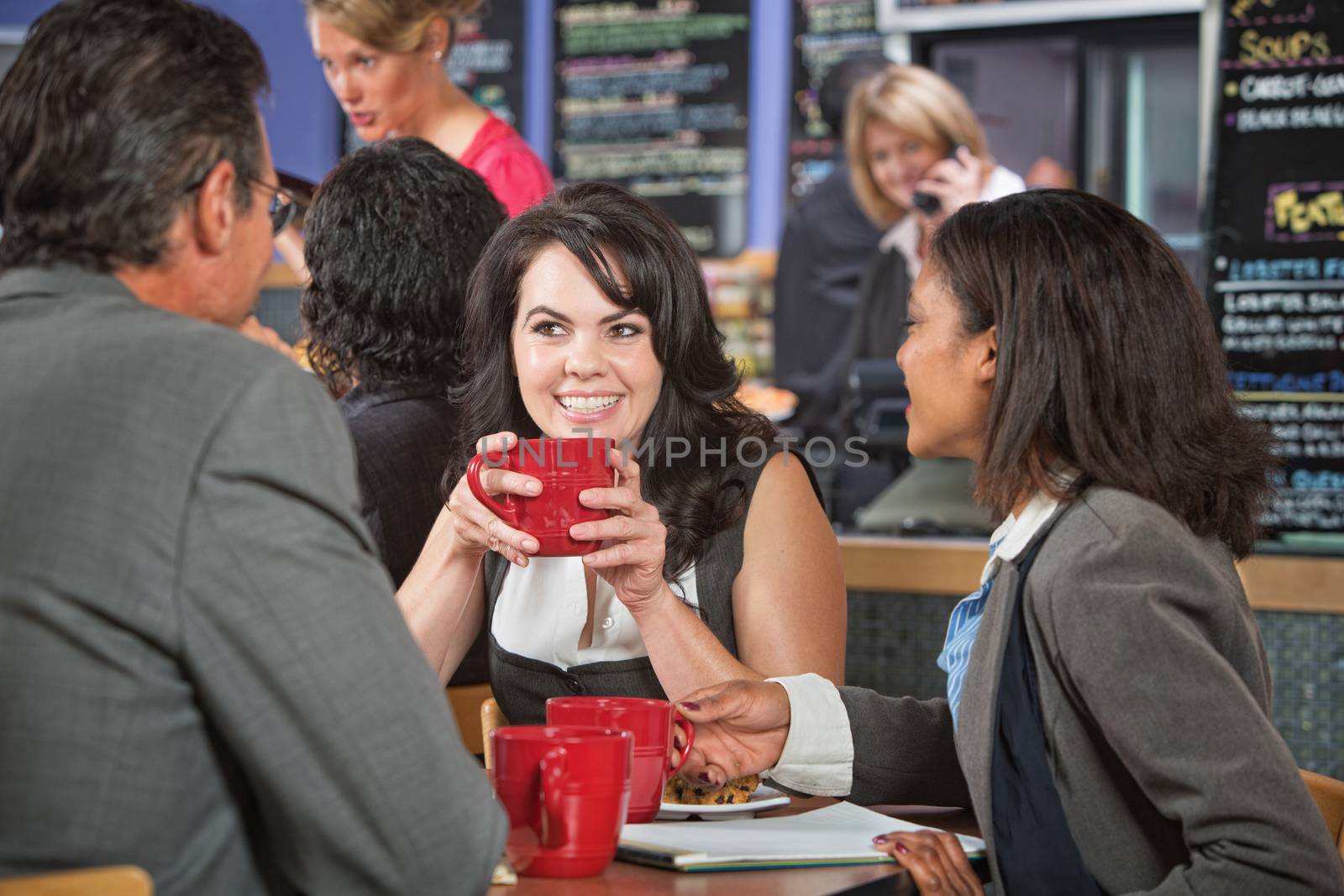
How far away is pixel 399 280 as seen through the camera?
248 cm

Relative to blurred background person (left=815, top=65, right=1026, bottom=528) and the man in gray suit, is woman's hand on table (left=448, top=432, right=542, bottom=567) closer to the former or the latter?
the man in gray suit

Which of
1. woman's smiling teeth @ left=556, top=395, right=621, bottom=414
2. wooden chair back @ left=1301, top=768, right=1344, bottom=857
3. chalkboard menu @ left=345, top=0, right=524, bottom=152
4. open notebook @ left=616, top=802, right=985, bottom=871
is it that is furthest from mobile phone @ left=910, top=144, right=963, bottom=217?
open notebook @ left=616, top=802, right=985, bottom=871

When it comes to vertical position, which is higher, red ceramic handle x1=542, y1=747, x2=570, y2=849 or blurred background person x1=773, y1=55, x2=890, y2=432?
blurred background person x1=773, y1=55, x2=890, y2=432

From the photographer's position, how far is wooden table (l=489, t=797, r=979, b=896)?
1.19 m

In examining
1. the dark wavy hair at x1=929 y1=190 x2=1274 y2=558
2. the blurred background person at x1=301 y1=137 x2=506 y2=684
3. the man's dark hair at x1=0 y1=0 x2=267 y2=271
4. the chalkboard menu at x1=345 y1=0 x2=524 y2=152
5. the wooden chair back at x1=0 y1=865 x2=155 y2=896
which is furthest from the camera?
the chalkboard menu at x1=345 y1=0 x2=524 y2=152

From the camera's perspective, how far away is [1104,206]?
150 cm

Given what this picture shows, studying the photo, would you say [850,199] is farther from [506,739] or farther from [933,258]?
[506,739]

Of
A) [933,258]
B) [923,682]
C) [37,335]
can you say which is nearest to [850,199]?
[923,682]

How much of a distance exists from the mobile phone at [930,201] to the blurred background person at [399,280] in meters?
2.79

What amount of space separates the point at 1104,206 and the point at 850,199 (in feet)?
12.7

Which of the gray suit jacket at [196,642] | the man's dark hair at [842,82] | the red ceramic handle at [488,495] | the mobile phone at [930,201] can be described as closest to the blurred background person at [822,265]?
the man's dark hair at [842,82]

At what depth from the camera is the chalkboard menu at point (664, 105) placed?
5.66 metres

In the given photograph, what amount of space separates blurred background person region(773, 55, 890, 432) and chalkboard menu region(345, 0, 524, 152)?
1372mm

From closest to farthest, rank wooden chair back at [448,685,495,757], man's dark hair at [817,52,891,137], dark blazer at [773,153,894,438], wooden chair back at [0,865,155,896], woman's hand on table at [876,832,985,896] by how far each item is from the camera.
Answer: wooden chair back at [0,865,155,896] → woman's hand on table at [876,832,985,896] → wooden chair back at [448,685,495,757] → man's dark hair at [817,52,891,137] → dark blazer at [773,153,894,438]
